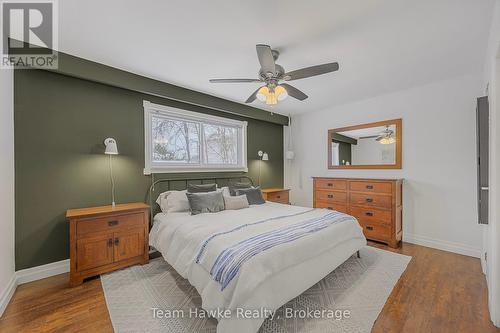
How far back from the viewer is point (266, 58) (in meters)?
2.12

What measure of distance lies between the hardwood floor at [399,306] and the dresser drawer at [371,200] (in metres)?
1.12

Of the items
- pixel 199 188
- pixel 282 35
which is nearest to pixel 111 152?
pixel 199 188

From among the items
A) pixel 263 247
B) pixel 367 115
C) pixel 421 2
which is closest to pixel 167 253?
pixel 263 247

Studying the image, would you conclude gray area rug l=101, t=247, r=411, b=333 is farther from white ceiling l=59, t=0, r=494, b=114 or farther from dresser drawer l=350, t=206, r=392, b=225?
white ceiling l=59, t=0, r=494, b=114

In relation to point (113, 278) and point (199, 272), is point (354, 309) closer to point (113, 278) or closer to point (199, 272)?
point (199, 272)

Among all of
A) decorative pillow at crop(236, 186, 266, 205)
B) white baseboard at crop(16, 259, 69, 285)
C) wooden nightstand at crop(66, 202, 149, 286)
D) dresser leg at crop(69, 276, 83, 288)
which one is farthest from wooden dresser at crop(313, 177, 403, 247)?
white baseboard at crop(16, 259, 69, 285)

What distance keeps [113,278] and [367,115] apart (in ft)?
16.3

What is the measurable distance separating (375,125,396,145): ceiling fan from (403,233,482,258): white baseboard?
1693 millimetres

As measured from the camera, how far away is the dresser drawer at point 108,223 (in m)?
2.52

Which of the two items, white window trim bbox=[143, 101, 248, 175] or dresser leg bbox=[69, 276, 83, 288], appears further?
white window trim bbox=[143, 101, 248, 175]

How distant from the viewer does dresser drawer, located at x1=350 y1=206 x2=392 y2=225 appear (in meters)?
3.67

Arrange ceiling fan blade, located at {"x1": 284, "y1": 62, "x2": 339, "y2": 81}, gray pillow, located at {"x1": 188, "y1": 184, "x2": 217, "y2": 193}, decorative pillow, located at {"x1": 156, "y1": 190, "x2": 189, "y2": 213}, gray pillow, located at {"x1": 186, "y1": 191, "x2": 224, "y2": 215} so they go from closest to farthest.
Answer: ceiling fan blade, located at {"x1": 284, "y1": 62, "x2": 339, "y2": 81} < gray pillow, located at {"x1": 186, "y1": 191, "x2": 224, "y2": 215} < decorative pillow, located at {"x1": 156, "y1": 190, "x2": 189, "y2": 213} < gray pillow, located at {"x1": 188, "y1": 184, "x2": 217, "y2": 193}

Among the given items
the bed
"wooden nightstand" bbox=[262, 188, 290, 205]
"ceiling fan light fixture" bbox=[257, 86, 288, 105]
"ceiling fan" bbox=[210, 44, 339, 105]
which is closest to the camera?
the bed

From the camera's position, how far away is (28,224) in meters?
2.61
